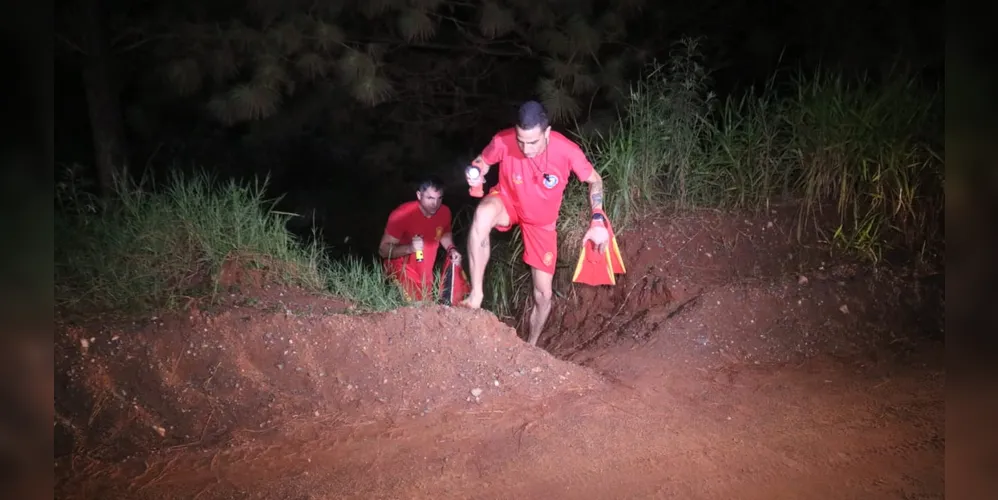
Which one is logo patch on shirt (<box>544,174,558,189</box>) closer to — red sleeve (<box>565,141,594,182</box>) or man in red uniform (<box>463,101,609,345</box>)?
man in red uniform (<box>463,101,609,345</box>)

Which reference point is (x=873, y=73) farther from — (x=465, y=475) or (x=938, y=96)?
(x=465, y=475)

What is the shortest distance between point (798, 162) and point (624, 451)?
3.17 meters

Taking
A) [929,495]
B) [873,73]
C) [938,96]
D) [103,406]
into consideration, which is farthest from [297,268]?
[873,73]

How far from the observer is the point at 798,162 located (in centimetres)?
561

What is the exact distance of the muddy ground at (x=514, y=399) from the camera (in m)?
3.09

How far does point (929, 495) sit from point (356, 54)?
5155 mm

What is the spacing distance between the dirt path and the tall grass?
4.58 ft

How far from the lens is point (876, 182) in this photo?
5168 millimetres

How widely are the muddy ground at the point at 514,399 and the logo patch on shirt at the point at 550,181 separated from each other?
104 cm

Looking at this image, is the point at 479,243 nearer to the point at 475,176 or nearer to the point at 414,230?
the point at 475,176

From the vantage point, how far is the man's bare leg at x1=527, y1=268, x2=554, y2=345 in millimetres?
5359

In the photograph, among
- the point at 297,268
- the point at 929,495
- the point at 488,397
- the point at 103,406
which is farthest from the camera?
the point at 297,268

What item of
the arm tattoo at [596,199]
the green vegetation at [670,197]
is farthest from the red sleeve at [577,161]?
the green vegetation at [670,197]

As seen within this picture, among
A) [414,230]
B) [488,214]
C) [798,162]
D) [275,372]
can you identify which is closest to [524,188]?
[488,214]
